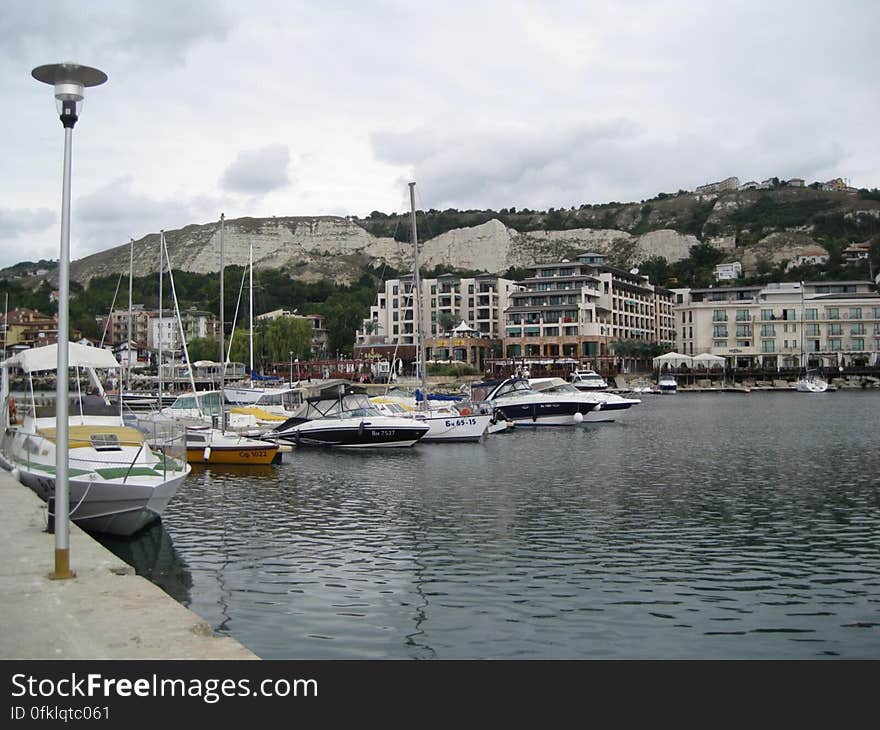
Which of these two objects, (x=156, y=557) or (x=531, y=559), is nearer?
(x=531, y=559)

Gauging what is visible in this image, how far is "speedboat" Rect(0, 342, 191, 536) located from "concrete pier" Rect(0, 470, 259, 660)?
13.5 ft

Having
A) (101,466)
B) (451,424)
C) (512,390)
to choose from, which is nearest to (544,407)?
(512,390)

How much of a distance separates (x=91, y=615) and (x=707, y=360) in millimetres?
134194

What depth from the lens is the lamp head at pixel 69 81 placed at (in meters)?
11.9

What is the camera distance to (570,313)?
136 meters

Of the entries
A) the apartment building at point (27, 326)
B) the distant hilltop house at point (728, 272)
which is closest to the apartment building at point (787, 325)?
the distant hilltop house at point (728, 272)

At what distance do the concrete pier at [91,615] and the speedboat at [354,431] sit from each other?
26.8 meters

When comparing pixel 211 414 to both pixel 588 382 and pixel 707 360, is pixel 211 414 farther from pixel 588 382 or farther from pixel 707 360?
pixel 707 360

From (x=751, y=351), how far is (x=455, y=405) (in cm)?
9830

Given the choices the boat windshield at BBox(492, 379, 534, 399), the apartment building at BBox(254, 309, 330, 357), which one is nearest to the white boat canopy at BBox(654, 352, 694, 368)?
the apartment building at BBox(254, 309, 330, 357)

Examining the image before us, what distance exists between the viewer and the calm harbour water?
41.7 feet

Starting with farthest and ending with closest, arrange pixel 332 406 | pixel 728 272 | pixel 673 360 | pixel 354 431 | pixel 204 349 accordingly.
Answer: pixel 728 272
pixel 204 349
pixel 673 360
pixel 332 406
pixel 354 431
